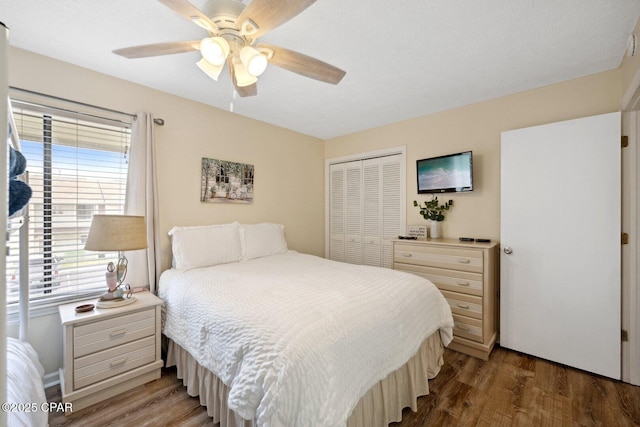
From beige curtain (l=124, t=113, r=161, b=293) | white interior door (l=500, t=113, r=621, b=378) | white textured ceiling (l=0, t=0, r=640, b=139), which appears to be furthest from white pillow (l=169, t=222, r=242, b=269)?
white interior door (l=500, t=113, r=621, b=378)

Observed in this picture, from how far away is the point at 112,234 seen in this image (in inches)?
72.7

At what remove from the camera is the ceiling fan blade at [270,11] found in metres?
1.14

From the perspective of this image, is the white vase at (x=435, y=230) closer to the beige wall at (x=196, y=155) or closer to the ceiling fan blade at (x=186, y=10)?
the beige wall at (x=196, y=155)

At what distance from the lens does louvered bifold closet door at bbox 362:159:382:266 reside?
12.1ft

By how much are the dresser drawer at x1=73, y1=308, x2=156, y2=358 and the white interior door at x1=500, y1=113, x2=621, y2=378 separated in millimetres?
3092

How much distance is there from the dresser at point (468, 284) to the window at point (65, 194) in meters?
3.00

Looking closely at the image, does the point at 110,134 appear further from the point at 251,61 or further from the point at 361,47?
the point at 361,47

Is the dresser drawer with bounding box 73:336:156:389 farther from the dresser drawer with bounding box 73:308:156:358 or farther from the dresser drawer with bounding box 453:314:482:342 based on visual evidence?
the dresser drawer with bounding box 453:314:482:342

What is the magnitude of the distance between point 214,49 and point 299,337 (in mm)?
1450

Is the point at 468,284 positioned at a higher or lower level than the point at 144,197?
lower

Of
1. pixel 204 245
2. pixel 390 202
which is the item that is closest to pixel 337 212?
pixel 390 202

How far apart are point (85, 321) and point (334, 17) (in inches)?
98.0

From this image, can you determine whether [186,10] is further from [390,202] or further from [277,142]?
[390,202]

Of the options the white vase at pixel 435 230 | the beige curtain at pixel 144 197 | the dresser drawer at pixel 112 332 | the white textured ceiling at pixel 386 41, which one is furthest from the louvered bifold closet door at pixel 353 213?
the dresser drawer at pixel 112 332
